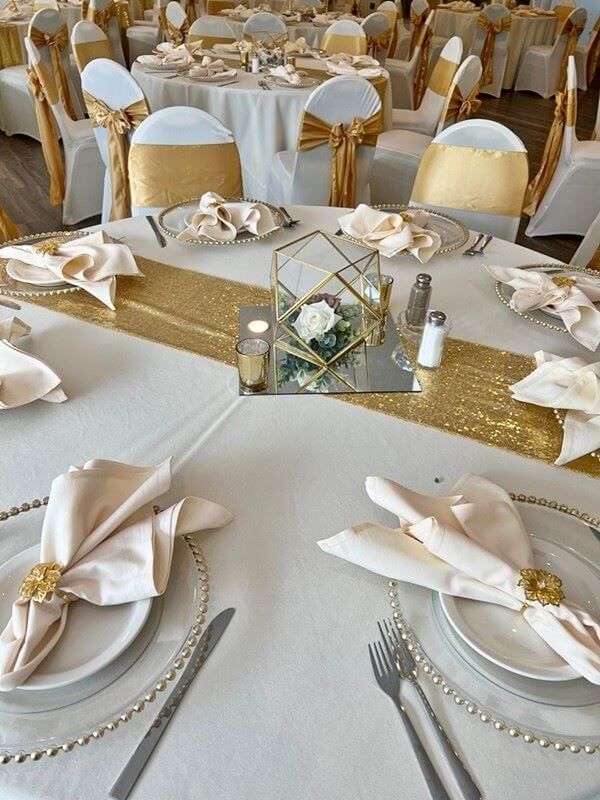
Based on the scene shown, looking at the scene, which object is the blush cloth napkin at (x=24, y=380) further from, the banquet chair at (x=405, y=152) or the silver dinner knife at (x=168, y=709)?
the banquet chair at (x=405, y=152)

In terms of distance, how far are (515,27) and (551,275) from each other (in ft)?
20.5

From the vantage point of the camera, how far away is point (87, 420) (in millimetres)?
921

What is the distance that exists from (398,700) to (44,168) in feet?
14.3

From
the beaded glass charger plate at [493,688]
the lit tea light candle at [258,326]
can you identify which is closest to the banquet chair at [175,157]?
the lit tea light candle at [258,326]

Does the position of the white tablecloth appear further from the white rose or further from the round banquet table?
the round banquet table

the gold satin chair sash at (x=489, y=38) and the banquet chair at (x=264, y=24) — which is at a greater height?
the banquet chair at (x=264, y=24)

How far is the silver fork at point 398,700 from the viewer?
0.54m

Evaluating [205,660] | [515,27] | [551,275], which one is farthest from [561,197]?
[515,27]

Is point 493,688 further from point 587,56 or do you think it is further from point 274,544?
point 587,56

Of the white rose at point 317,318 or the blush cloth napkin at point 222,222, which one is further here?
the blush cloth napkin at point 222,222

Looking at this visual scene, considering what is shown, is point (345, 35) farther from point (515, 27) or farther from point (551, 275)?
point (551, 275)

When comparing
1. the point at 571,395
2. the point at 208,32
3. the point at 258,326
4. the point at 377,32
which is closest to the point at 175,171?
the point at 258,326

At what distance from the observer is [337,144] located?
241 cm

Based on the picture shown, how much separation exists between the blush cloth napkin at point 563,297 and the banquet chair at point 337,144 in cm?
132
